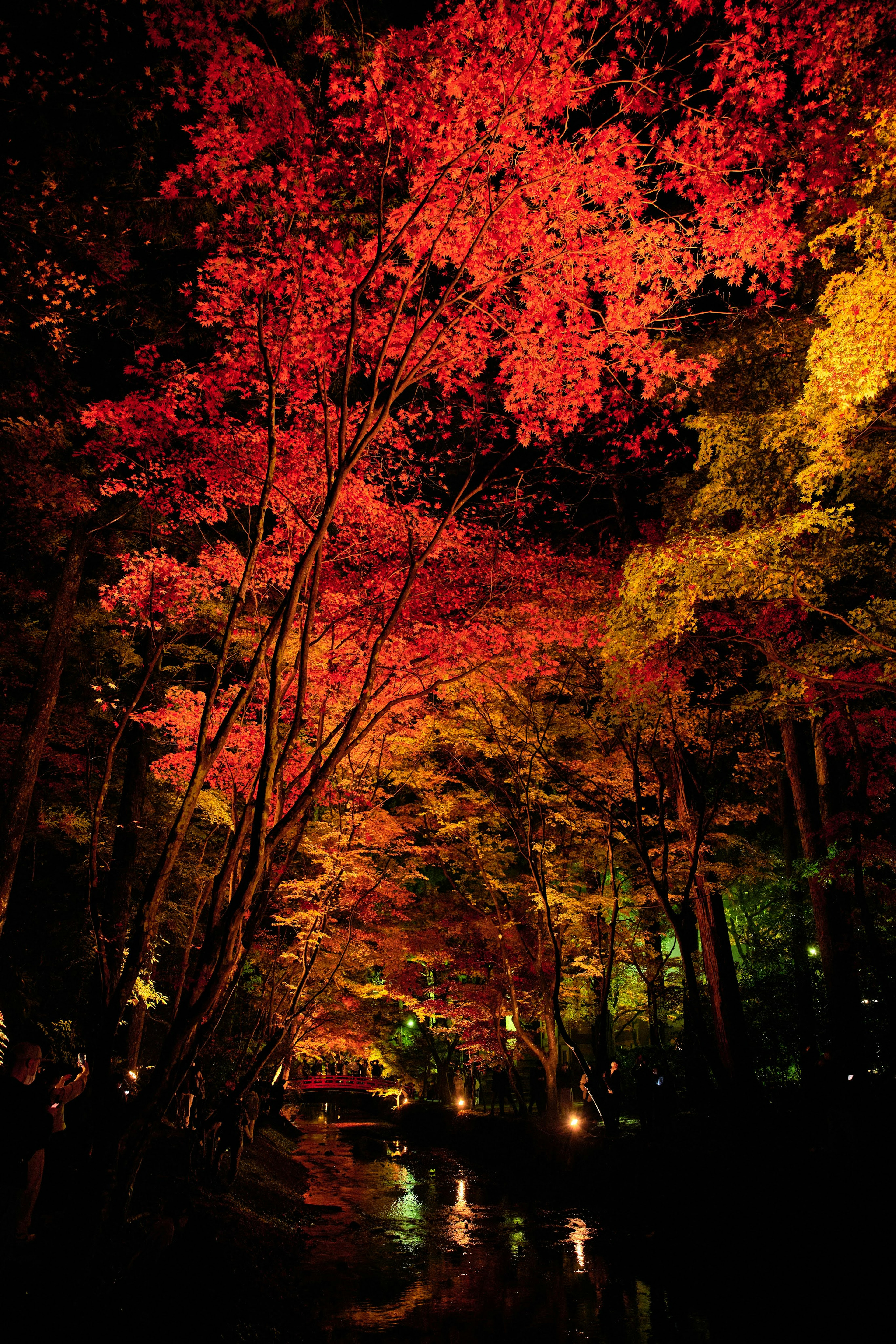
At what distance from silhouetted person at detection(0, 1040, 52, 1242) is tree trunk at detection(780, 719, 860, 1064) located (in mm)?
10887

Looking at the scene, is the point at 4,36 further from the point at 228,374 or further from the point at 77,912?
the point at 77,912

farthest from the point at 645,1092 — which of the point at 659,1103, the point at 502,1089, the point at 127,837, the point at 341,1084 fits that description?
the point at 341,1084

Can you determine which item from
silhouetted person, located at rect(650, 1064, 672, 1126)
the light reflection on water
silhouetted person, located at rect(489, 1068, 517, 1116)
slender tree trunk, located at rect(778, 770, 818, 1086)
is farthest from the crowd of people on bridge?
silhouetted person, located at rect(650, 1064, 672, 1126)

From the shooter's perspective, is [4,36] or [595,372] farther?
[595,372]

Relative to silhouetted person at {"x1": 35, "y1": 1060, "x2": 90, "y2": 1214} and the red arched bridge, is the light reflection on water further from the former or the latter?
the red arched bridge

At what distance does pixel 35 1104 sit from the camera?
468cm

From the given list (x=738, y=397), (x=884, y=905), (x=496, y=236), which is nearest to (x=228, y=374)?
(x=496, y=236)

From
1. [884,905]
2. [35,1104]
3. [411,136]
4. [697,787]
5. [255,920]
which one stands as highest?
[411,136]

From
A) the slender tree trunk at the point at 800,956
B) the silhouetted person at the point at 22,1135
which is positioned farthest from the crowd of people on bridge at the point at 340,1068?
the silhouetted person at the point at 22,1135

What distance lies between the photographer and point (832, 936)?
14.1m

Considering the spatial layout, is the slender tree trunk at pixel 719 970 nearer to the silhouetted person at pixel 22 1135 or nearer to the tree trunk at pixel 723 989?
the tree trunk at pixel 723 989

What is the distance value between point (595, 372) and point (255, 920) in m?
6.93

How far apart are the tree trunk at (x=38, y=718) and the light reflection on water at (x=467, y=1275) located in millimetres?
7160

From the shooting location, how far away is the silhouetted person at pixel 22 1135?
455 centimetres
